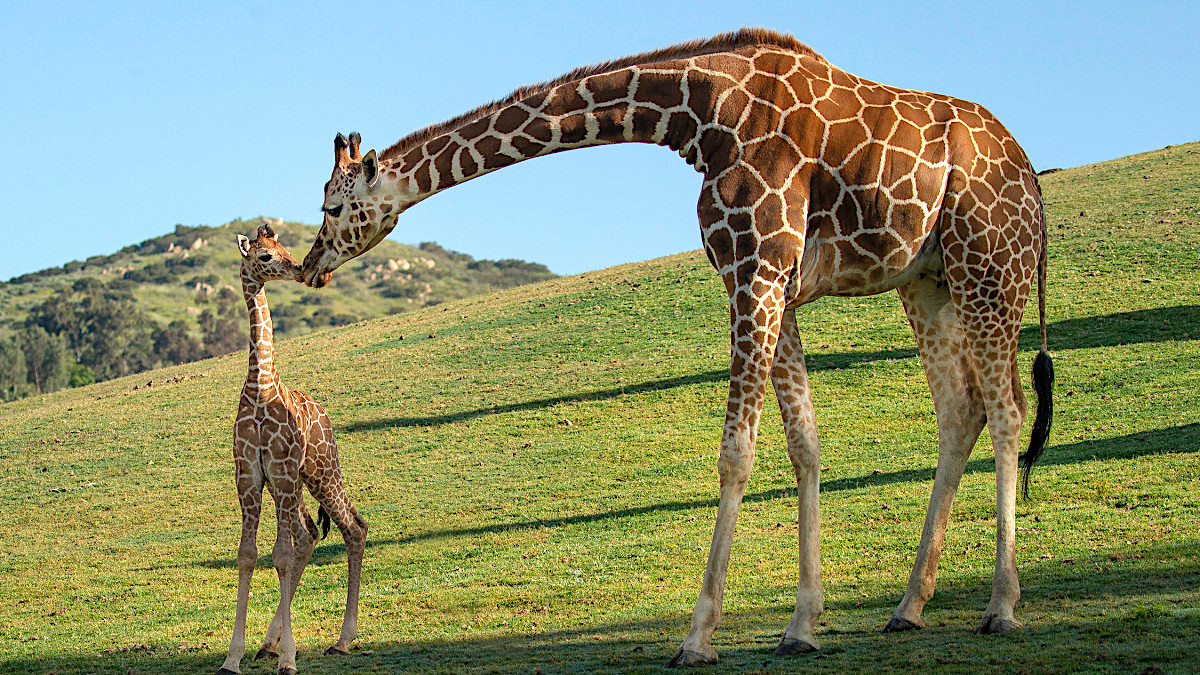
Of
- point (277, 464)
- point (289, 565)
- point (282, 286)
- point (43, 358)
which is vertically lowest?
point (289, 565)

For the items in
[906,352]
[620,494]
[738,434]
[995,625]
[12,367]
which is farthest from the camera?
[12,367]

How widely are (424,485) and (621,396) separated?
21.6 ft

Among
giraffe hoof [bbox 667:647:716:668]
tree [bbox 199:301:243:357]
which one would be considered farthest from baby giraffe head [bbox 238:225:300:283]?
tree [bbox 199:301:243:357]

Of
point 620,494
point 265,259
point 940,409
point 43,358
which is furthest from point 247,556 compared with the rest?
point 43,358

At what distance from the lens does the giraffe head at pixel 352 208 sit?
9.30 m

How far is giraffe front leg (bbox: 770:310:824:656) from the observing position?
8.88 meters

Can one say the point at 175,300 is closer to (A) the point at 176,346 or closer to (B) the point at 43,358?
(A) the point at 176,346

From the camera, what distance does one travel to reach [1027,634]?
881 centimetres

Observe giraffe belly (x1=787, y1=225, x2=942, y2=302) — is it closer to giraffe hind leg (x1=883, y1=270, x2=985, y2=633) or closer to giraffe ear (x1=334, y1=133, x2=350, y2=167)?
giraffe hind leg (x1=883, y1=270, x2=985, y2=633)

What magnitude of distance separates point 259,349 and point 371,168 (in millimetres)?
2866

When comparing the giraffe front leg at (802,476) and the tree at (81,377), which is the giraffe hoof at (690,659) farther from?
the tree at (81,377)

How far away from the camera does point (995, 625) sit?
894 centimetres

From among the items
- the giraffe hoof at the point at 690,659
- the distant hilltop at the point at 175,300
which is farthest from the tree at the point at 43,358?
the giraffe hoof at the point at 690,659

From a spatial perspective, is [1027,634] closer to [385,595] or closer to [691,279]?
[385,595]
